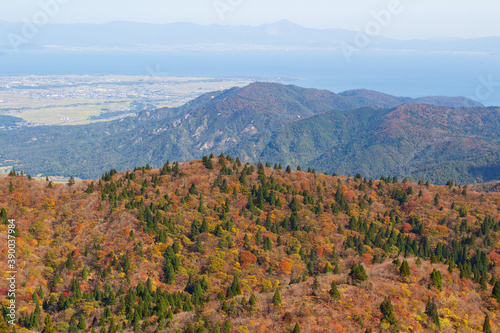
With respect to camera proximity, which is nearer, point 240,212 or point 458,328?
point 458,328

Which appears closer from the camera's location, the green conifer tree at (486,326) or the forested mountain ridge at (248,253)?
the green conifer tree at (486,326)

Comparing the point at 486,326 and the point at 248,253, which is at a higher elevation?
the point at 486,326

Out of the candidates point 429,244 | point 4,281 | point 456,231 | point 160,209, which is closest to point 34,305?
point 4,281

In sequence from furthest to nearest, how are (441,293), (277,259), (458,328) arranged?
(277,259), (441,293), (458,328)

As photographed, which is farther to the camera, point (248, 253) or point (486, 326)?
point (248, 253)

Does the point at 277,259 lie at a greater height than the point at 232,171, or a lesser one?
lesser

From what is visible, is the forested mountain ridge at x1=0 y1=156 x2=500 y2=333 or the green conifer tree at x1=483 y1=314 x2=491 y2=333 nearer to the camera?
the green conifer tree at x1=483 y1=314 x2=491 y2=333

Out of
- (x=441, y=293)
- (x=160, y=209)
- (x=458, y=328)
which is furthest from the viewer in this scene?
(x=160, y=209)

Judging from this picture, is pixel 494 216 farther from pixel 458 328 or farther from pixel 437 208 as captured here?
pixel 458 328
